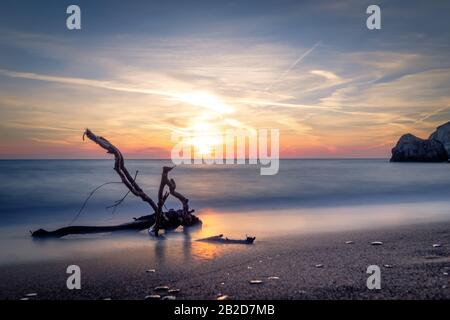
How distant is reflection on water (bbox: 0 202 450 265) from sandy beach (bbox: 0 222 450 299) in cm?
10

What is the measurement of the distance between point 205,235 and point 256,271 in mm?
4713

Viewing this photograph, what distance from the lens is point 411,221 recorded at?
1365 centimetres

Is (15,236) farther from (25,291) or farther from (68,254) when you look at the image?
(25,291)

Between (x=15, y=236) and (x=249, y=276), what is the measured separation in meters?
9.15

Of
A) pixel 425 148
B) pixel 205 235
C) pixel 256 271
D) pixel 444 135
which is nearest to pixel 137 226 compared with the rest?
pixel 205 235

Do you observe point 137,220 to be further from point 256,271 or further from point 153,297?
point 153,297

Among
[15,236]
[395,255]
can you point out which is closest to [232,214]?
[15,236]

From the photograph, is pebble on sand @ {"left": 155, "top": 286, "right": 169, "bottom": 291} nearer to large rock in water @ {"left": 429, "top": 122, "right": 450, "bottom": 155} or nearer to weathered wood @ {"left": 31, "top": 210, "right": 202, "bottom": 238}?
weathered wood @ {"left": 31, "top": 210, "right": 202, "bottom": 238}

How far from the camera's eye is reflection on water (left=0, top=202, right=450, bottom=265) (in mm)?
9039

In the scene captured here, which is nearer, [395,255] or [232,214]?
[395,255]

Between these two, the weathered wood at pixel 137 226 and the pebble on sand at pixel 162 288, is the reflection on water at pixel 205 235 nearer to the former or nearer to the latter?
the weathered wood at pixel 137 226

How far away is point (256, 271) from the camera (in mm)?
7066
